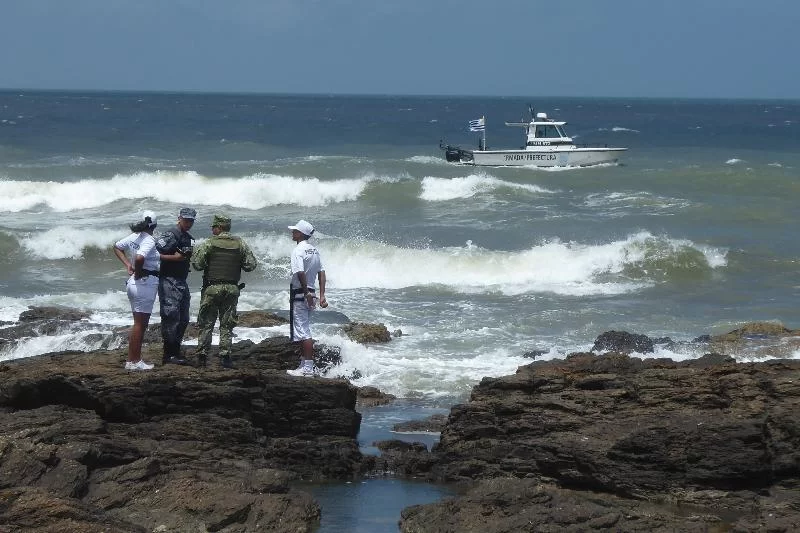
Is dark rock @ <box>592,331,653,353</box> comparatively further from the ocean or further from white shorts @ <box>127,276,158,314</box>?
white shorts @ <box>127,276,158,314</box>

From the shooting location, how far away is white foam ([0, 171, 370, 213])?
3606 centimetres

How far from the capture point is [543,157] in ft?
149

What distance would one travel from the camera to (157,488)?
773cm

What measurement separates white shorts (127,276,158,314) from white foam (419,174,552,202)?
26.9 metres

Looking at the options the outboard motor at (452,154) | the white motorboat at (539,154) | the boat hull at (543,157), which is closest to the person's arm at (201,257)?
the white motorboat at (539,154)

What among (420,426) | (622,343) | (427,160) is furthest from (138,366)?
(427,160)

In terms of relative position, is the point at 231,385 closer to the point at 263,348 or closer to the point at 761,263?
the point at 263,348

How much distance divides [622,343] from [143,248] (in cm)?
747

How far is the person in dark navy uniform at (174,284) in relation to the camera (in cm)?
980

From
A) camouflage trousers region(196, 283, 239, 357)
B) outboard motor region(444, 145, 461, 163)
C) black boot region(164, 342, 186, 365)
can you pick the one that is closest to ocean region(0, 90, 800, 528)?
outboard motor region(444, 145, 461, 163)

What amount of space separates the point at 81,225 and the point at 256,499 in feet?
76.4

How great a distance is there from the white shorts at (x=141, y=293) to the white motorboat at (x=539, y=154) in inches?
1404

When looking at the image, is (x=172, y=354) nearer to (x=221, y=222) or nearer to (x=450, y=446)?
(x=221, y=222)

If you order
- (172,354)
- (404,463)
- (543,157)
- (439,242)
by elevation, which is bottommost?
(439,242)
